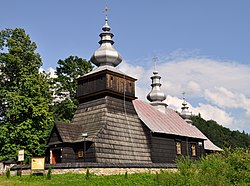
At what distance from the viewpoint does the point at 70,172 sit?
21.2 metres

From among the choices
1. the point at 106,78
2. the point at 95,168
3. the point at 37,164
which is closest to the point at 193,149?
the point at 106,78

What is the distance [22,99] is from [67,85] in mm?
10904

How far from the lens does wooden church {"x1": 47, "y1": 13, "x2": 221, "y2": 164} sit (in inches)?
1026

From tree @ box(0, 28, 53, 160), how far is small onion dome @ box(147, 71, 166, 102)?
9.94m

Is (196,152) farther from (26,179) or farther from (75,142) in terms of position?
(26,179)

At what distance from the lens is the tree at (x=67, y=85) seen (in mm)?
41375

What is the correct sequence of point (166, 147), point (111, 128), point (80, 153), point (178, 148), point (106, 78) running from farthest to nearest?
point (178, 148), point (166, 147), point (106, 78), point (111, 128), point (80, 153)

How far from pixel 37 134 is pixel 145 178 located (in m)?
14.9

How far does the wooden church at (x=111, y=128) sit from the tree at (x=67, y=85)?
1013 centimetres

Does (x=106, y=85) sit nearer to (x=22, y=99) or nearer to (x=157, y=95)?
(x=22, y=99)

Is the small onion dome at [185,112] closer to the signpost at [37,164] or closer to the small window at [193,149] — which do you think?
the small window at [193,149]

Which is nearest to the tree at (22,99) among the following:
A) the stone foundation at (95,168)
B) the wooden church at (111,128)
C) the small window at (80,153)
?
the wooden church at (111,128)

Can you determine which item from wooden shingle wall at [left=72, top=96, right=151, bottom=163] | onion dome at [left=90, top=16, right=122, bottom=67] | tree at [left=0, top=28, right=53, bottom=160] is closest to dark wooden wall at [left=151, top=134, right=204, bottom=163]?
wooden shingle wall at [left=72, top=96, right=151, bottom=163]

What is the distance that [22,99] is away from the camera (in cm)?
3212
